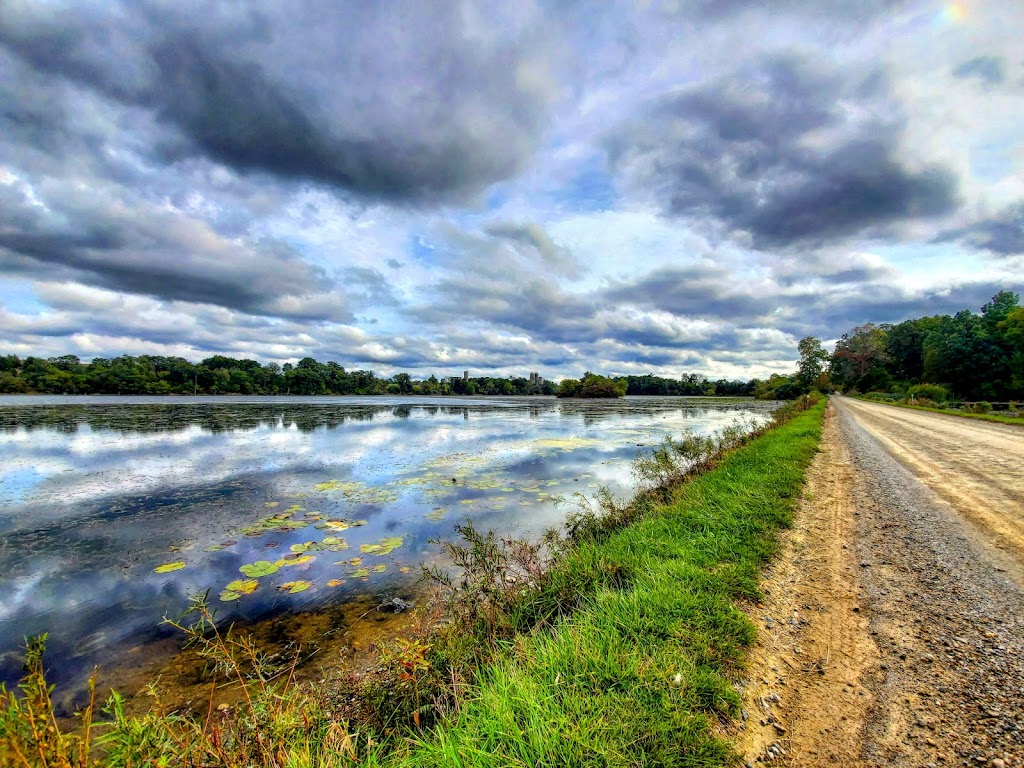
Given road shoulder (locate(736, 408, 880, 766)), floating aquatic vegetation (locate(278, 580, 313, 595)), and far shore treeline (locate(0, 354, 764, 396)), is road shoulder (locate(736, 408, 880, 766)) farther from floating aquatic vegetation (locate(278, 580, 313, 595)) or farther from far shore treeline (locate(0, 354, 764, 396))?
far shore treeline (locate(0, 354, 764, 396))

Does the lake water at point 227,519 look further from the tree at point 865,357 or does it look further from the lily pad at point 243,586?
the tree at point 865,357

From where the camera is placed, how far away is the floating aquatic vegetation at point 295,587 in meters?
6.11

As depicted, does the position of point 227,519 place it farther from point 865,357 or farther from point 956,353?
point 865,357

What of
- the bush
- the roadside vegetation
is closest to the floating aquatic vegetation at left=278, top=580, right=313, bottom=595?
the roadside vegetation

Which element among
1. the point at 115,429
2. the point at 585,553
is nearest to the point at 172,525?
the point at 585,553

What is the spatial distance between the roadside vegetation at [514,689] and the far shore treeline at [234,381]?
102934 millimetres

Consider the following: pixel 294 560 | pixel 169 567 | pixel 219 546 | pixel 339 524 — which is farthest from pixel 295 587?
pixel 339 524

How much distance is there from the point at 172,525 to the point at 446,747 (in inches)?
361

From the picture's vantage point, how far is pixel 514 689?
3029 millimetres

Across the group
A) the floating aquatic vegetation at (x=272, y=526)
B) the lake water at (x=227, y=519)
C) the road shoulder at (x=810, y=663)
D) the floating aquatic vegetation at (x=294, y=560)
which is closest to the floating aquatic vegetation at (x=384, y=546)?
the lake water at (x=227, y=519)

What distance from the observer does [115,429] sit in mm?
23938

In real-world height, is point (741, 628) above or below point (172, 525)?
above

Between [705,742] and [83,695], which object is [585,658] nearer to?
[705,742]

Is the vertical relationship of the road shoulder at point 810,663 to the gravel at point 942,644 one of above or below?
below
